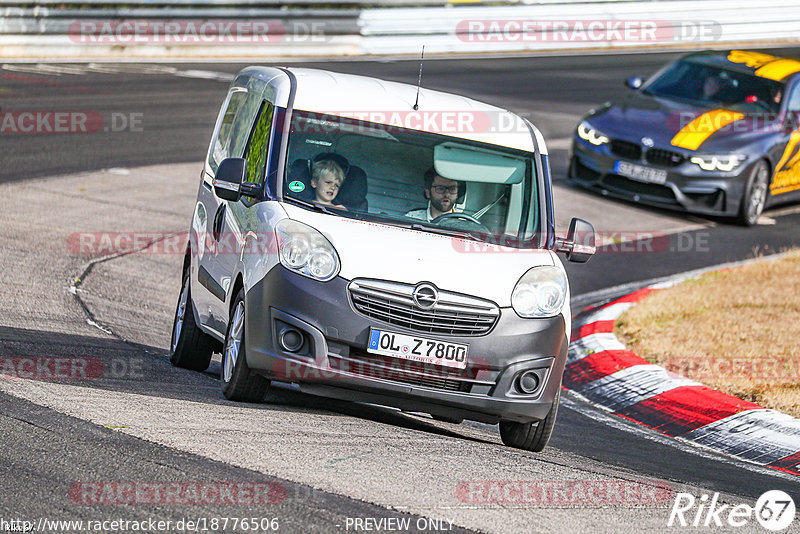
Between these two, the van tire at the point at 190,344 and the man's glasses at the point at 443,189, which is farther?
the van tire at the point at 190,344

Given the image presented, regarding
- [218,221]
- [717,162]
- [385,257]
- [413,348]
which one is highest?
[385,257]

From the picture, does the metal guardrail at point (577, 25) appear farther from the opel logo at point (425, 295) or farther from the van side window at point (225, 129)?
the opel logo at point (425, 295)

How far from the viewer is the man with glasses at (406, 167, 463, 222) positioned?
7.25m

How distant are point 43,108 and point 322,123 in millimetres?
11688

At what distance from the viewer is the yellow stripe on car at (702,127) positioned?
1548cm

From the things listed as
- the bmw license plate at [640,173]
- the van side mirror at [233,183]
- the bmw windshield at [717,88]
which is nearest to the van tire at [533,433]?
the van side mirror at [233,183]

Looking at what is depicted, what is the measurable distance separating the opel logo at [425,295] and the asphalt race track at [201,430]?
0.68 metres

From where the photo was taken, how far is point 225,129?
28.2 feet

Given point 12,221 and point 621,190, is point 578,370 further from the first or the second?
point 621,190

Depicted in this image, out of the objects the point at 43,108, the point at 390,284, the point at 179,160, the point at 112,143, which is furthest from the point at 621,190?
the point at 390,284

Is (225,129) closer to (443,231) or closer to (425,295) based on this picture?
(443,231)

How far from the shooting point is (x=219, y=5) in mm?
25922

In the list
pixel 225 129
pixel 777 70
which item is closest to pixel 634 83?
pixel 777 70

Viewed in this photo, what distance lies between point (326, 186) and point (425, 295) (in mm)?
1087
